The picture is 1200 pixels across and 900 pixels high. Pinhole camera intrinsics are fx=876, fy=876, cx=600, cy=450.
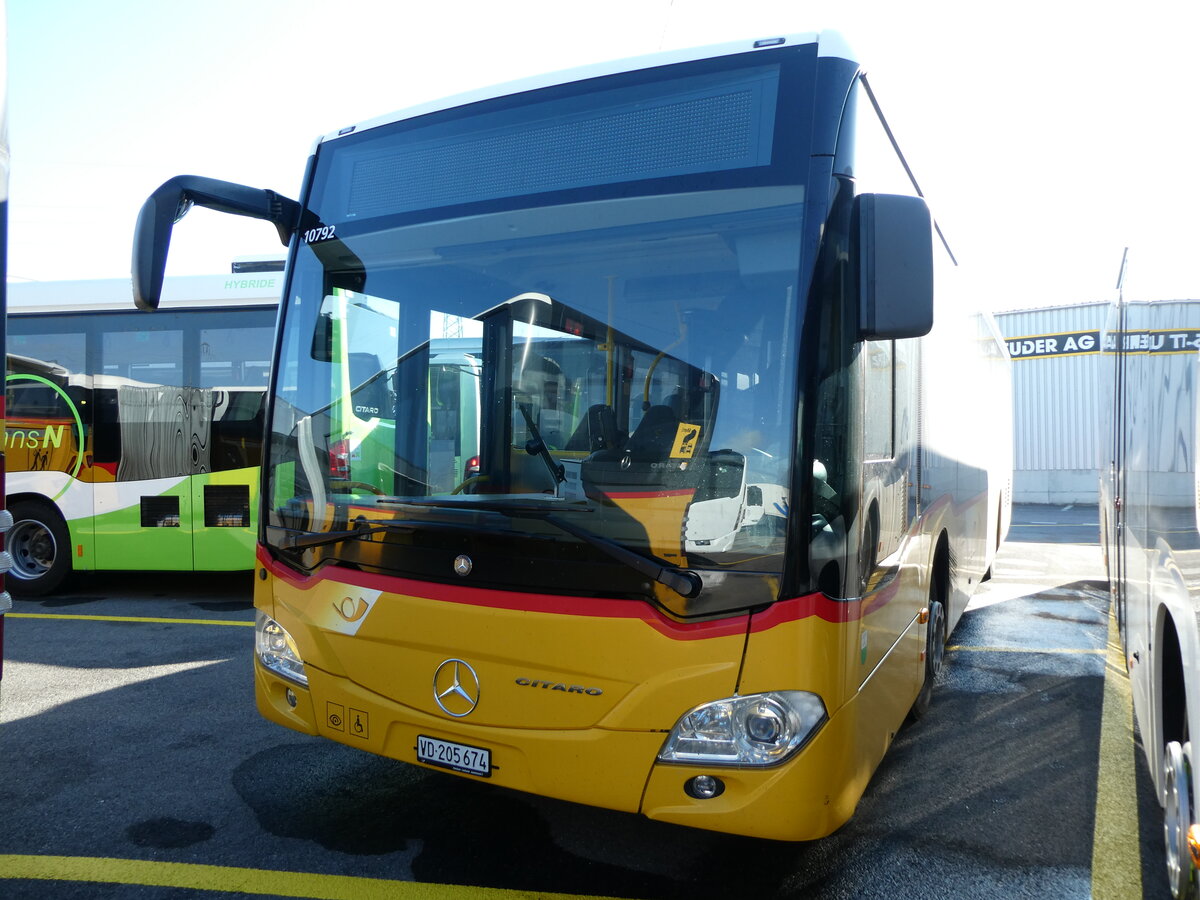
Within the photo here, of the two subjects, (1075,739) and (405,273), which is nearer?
(405,273)

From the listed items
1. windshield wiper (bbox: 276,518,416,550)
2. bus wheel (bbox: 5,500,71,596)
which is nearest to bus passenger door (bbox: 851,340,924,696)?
windshield wiper (bbox: 276,518,416,550)

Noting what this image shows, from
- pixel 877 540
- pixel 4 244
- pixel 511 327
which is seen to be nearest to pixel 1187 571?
pixel 877 540

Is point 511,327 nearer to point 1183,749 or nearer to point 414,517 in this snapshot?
point 414,517

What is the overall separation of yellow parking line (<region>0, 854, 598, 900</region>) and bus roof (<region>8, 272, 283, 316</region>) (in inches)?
227

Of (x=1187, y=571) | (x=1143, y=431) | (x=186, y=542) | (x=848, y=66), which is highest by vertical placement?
(x=848, y=66)

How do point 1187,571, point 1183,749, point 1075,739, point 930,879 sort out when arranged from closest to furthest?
point 1187,571, point 1183,749, point 930,879, point 1075,739

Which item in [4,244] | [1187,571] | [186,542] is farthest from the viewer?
[186,542]

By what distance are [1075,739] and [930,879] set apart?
2061 millimetres

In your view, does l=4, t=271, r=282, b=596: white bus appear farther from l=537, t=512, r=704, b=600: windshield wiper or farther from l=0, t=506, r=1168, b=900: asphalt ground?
l=537, t=512, r=704, b=600: windshield wiper

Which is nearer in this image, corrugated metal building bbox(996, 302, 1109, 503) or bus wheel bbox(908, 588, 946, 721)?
bus wheel bbox(908, 588, 946, 721)

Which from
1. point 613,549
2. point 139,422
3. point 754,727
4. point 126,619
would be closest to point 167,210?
point 613,549

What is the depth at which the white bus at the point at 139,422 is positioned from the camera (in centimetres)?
805

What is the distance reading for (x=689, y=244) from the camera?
9.14 feet

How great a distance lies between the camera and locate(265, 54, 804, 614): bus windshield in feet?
8.68
